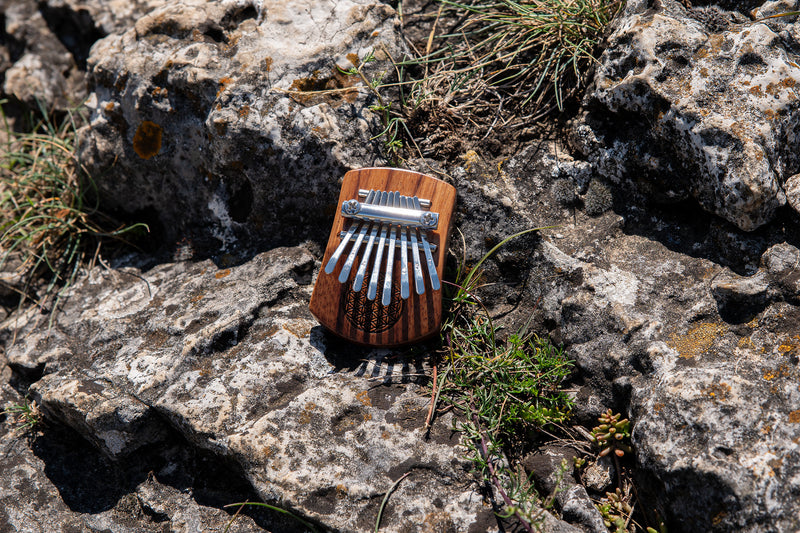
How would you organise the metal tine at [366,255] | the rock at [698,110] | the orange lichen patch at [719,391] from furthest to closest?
the metal tine at [366,255]
the rock at [698,110]
the orange lichen patch at [719,391]

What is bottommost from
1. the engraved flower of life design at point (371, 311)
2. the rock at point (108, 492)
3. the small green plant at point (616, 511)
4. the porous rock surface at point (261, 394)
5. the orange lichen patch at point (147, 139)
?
the rock at point (108, 492)

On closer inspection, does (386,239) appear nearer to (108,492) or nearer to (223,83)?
(223,83)

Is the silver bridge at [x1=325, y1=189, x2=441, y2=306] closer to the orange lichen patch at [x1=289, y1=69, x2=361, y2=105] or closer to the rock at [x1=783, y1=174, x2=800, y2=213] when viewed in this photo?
the orange lichen patch at [x1=289, y1=69, x2=361, y2=105]

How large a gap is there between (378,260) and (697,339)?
127 cm

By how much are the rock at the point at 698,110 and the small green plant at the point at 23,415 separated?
2758 mm

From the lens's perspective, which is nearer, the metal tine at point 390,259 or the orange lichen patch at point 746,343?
the orange lichen patch at point 746,343

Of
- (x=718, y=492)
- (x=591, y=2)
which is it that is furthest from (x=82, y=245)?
(x=718, y=492)

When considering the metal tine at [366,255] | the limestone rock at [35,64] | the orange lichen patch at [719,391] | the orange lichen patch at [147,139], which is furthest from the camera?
the limestone rock at [35,64]

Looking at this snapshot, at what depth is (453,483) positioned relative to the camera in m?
1.95

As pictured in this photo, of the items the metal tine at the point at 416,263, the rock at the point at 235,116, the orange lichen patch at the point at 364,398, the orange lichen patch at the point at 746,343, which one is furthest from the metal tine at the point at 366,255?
the orange lichen patch at the point at 746,343

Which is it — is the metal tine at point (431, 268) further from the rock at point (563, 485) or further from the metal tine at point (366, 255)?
the rock at point (563, 485)

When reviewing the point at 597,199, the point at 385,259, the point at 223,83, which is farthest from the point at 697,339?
the point at 223,83

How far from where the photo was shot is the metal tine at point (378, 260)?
2.20m

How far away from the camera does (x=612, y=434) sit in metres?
2.01
